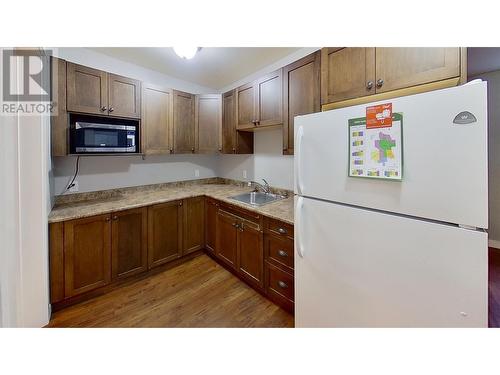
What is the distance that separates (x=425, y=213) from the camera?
896 mm

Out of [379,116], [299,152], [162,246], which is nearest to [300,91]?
[299,152]

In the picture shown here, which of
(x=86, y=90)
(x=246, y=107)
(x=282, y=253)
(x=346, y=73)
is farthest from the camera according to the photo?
(x=246, y=107)

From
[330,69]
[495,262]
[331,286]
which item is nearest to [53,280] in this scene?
[331,286]

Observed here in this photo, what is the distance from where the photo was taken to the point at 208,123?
299 cm

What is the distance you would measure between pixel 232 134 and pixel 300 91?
46.6 inches

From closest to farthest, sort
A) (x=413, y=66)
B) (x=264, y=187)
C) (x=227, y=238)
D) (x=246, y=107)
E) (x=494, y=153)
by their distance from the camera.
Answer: (x=413, y=66)
(x=227, y=238)
(x=246, y=107)
(x=264, y=187)
(x=494, y=153)

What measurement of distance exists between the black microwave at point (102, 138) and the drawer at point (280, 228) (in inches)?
69.3

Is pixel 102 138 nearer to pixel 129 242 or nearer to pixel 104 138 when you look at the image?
pixel 104 138

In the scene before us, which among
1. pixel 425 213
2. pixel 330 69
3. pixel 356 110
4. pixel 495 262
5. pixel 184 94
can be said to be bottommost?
pixel 495 262

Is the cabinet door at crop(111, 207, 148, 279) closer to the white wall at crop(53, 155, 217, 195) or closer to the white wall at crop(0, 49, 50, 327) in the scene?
the white wall at crop(0, 49, 50, 327)

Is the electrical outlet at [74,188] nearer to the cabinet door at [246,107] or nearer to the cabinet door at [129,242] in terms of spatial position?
the cabinet door at [129,242]

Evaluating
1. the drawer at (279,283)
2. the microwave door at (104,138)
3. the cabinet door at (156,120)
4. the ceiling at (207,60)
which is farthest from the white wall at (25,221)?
the drawer at (279,283)
